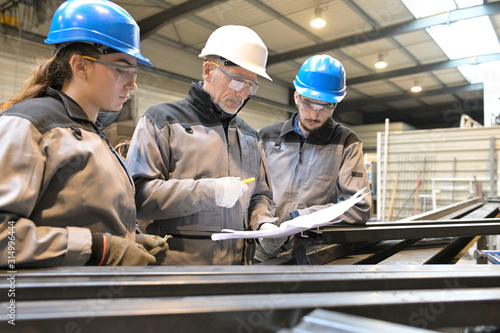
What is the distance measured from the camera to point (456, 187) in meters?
6.87

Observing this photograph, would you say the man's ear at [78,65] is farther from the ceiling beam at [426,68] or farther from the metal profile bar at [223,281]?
the ceiling beam at [426,68]

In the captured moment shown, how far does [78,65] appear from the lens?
3.50ft

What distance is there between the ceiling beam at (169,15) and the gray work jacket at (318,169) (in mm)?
4755

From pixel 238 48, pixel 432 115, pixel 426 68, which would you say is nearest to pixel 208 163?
pixel 238 48

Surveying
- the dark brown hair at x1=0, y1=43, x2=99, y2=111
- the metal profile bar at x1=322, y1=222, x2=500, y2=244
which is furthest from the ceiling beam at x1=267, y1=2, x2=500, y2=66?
the dark brown hair at x1=0, y1=43, x2=99, y2=111

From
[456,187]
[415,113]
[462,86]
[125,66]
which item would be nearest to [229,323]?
[125,66]

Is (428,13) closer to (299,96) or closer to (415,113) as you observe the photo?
(299,96)

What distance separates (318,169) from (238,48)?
31.0 inches

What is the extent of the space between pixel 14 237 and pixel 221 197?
672 millimetres

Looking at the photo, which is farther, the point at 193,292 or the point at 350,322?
the point at 193,292

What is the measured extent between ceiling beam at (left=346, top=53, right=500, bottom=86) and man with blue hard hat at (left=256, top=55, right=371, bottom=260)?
8.42m

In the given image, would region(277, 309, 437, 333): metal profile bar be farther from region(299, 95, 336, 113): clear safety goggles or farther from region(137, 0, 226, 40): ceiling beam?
region(137, 0, 226, 40): ceiling beam

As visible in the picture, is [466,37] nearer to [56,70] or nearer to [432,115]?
[432,115]

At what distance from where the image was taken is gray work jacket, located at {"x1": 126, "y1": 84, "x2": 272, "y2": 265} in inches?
50.1
